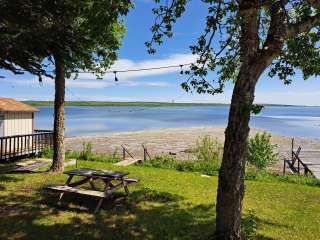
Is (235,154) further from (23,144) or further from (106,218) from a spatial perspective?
(23,144)

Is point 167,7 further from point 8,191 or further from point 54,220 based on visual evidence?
point 8,191

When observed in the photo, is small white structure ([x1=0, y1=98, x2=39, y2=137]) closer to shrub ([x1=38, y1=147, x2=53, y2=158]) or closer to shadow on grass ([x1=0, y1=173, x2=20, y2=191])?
shrub ([x1=38, y1=147, x2=53, y2=158])

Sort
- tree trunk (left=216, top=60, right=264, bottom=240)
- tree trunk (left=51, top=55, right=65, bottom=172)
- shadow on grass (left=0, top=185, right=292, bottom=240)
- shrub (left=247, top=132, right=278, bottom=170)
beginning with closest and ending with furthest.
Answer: tree trunk (left=216, top=60, right=264, bottom=240) < shadow on grass (left=0, top=185, right=292, bottom=240) < tree trunk (left=51, top=55, right=65, bottom=172) < shrub (left=247, top=132, right=278, bottom=170)

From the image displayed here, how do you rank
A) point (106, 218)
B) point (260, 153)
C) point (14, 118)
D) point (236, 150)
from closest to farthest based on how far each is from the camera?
point (236, 150), point (106, 218), point (260, 153), point (14, 118)

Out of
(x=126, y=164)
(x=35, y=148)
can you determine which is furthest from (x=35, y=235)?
(x=35, y=148)

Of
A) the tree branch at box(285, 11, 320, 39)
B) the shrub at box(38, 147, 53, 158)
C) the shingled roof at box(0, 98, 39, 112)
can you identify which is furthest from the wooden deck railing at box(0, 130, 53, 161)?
the tree branch at box(285, 11, 320, 39)

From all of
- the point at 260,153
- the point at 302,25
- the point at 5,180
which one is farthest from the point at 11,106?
the point at 302,25

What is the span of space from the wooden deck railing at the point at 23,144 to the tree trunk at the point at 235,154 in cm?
1317

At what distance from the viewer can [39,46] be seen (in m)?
10.1

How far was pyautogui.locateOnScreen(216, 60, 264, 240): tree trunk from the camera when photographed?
6.51m

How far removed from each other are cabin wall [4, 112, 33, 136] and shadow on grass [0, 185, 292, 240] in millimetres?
9646

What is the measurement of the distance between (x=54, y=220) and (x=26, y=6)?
525 centimetres

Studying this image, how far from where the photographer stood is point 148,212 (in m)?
9.43

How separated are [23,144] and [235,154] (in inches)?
619
